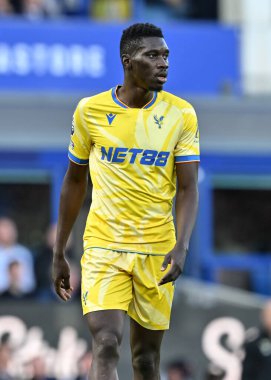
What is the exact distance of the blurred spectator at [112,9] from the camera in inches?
804

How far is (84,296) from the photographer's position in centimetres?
836

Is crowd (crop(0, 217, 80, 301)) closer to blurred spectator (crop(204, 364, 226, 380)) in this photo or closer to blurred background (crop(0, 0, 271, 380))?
blurred background (crop(0, 0, 271, 380))

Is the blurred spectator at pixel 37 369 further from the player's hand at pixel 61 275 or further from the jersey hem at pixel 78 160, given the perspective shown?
the jersey hem at pixel 78 160

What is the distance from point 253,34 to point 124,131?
482 inches

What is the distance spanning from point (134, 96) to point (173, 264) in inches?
41.8

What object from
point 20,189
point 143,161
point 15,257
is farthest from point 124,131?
point 20,189

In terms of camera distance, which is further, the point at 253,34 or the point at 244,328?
the point at 253,34

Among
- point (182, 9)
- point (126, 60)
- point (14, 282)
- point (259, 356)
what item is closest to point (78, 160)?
point (126, 60)

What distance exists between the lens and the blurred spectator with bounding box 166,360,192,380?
13812mm

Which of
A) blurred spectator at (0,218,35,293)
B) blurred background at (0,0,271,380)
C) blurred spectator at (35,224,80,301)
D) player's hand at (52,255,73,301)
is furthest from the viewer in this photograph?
blurred background at (0,0,271,380)

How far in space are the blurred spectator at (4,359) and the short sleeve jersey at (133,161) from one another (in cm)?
563

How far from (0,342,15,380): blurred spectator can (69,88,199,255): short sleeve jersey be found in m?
5.63

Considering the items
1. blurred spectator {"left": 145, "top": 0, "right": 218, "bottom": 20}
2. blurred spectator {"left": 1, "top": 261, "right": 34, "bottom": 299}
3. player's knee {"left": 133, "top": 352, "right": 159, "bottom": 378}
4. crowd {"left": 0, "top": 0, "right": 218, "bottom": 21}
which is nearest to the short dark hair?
player's knee {"left": 133, "top": 352, "right": 159, "bottom": 378}

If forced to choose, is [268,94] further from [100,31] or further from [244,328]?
[244,328]
